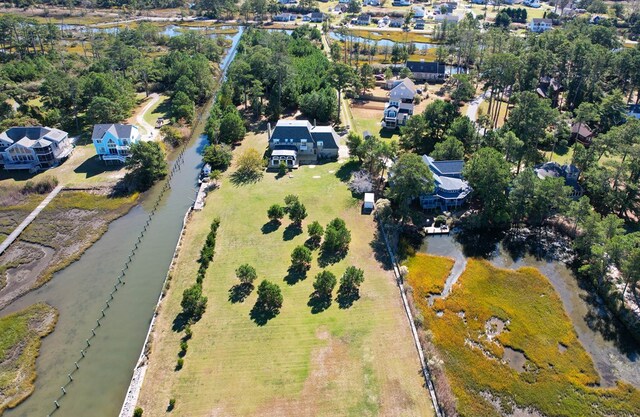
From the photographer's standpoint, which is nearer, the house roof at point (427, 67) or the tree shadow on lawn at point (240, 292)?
the tree shadow on lawn at point (240, 292)

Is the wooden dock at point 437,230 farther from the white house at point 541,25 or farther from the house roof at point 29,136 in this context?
the white house at point 541,25

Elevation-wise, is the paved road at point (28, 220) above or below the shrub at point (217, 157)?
below

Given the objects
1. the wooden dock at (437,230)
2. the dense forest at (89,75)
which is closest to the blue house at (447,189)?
the wooden dock at (437,230)

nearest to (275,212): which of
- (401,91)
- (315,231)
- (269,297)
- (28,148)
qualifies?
(315,231)

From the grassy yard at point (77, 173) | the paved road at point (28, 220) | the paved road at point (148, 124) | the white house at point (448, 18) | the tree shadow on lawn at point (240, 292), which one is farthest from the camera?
the white house at point (448, 18)

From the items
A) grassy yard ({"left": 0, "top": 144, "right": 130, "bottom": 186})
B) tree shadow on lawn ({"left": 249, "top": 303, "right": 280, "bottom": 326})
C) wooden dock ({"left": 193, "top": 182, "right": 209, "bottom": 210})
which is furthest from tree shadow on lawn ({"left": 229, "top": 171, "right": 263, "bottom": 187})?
tree shadow on lawn ({"left": 249, "top": 303, "right": 280, "bottom": 326})

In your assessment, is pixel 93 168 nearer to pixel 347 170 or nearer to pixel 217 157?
pixel 217 157

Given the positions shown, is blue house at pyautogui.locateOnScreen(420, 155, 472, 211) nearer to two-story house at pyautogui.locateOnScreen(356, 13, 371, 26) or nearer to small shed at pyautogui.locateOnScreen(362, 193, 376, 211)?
small shed at pyautogui.locateOnScreen(362, 193, 376, 211)
